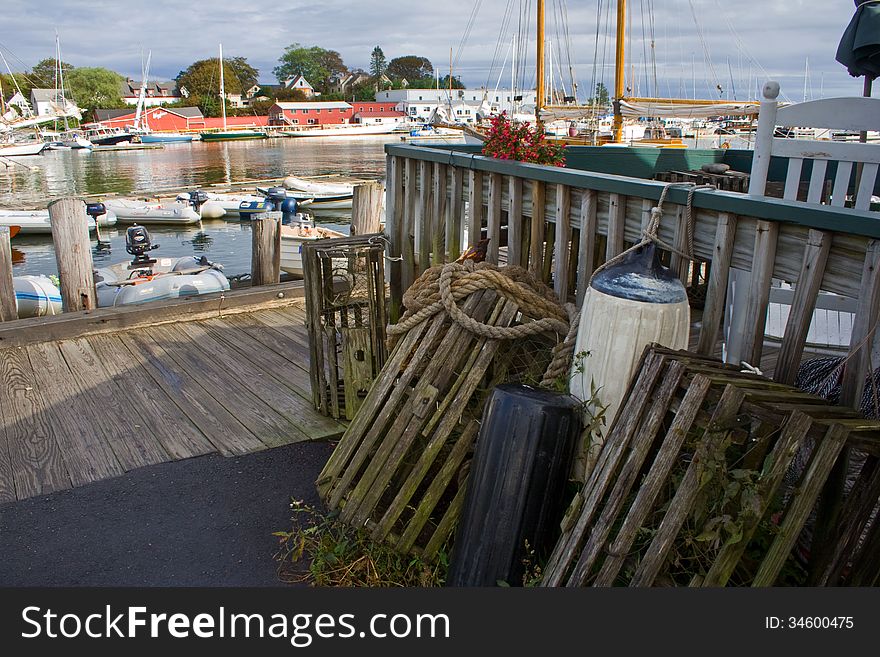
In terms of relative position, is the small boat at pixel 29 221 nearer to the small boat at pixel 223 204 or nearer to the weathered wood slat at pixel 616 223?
the small boat at pixel 223 204

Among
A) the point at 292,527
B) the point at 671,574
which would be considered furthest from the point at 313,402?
the point at 671,574

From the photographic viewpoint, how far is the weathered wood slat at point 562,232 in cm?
379

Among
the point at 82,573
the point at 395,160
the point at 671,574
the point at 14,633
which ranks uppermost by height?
the point at 395,160

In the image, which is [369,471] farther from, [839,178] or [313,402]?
[839,178]

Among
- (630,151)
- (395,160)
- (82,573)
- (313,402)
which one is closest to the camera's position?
(82,573)

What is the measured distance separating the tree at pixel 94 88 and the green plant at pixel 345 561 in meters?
114

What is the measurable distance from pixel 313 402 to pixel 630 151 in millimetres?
3497

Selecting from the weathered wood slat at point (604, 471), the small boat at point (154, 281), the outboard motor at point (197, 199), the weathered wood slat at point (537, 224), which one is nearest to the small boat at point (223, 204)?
the outboard motor at point (197, 199)

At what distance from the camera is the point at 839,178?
3557mm

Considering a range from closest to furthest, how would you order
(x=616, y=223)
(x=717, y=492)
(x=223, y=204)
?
1. (x=717, y=492)
2. (x=616, y=223)
3. (x=223, y=204)

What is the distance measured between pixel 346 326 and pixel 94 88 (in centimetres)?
11785

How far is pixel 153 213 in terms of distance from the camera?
27.8 m

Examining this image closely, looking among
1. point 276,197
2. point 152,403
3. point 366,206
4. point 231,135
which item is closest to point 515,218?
point 152,403

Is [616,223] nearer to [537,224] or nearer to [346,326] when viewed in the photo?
[537,224]
